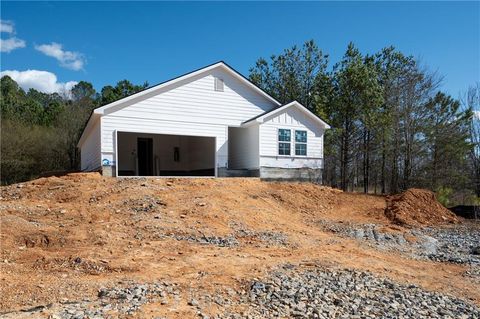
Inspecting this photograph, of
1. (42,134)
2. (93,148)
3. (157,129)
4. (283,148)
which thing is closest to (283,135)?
(283,148)

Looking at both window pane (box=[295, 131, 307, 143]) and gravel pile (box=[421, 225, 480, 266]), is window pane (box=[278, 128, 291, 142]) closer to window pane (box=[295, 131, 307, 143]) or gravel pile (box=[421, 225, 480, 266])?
window pane (box=[295, 131, 307, 143])

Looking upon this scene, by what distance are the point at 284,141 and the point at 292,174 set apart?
1.63 metres

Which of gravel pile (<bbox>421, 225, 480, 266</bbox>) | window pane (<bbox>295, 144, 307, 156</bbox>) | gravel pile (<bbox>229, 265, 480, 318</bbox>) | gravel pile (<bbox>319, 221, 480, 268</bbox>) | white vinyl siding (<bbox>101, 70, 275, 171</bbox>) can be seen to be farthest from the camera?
window pane (<bbox>295, 144, 307, 156</bbox>)

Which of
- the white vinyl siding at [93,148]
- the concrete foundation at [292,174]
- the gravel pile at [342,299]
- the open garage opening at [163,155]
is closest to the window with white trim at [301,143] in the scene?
the concrete foundation at [292,174]

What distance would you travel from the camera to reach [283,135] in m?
18.0

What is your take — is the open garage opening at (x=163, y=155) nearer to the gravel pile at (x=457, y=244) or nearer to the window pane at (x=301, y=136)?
the window pane at (x=301, y=136)

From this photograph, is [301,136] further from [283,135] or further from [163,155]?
[163,155]

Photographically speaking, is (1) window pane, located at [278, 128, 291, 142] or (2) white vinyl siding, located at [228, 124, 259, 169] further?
(1) window pane, located at [278, 128, 291, 142]

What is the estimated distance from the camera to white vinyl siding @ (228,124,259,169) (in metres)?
17.7

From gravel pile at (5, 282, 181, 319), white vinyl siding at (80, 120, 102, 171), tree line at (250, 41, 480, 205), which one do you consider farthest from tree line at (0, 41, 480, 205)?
gravel pile at (5, 282, 181, 319)

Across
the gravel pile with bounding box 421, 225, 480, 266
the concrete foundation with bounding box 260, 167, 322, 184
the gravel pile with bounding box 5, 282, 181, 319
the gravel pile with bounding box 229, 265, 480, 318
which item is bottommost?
the gravel pile with bounding box 421, 225, 480, 266

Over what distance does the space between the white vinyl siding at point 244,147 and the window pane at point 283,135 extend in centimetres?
118

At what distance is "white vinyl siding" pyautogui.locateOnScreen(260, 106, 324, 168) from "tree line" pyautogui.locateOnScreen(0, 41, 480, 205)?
5.06 meters

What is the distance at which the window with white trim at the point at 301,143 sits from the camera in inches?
720
